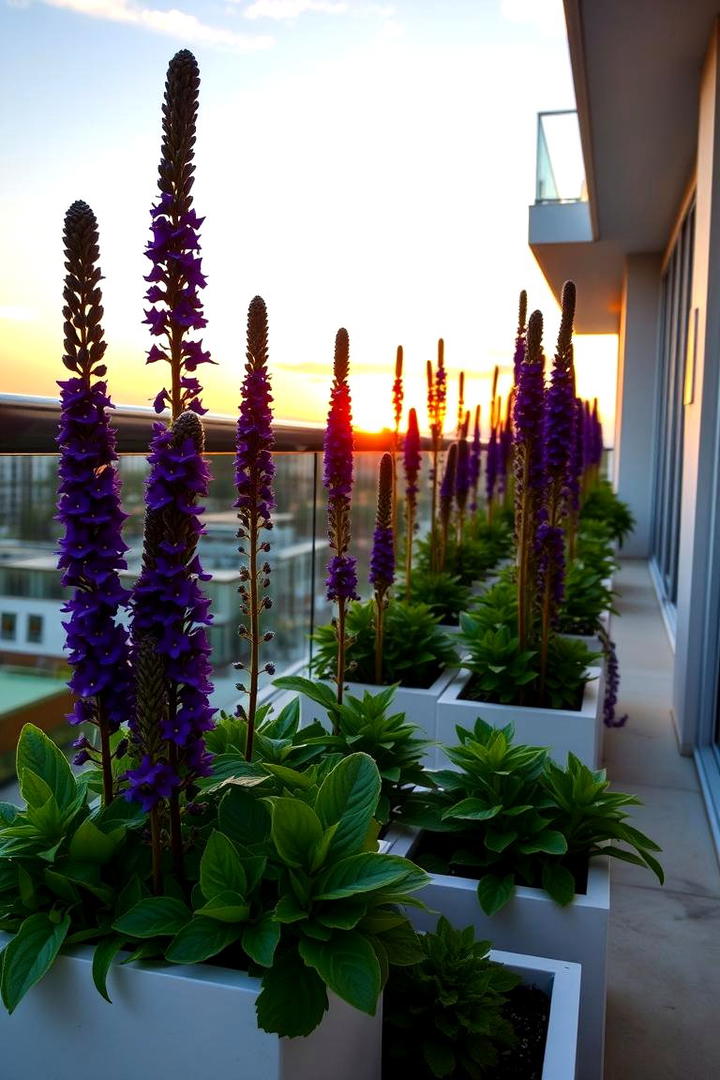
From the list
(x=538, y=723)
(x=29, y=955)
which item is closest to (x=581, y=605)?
(x=538, y=723)

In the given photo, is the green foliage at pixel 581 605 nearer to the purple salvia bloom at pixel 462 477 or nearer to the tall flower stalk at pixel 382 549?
the purple salvia bloom at pixel 462 477

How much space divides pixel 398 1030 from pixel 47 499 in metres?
1.09

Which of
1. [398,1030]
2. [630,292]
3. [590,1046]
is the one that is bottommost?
[590,1046]

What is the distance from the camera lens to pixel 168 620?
1223 mm

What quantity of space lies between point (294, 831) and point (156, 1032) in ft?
0.97

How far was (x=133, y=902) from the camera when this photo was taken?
4.21 feet

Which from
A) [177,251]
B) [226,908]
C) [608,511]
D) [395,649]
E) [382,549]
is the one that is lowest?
[395,649]

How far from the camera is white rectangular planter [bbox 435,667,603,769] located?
2773 millimetres

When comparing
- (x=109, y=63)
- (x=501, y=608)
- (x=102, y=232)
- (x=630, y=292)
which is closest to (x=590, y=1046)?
(x=102, y=232)

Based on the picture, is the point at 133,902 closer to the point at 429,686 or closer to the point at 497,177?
the point at 429,686

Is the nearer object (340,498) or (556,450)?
(340,498)

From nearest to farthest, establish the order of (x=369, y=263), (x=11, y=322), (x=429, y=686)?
(x=11, y=322), (x=429, y=686), (x=369, y=263)

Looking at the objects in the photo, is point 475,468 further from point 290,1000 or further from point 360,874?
point 290,1000

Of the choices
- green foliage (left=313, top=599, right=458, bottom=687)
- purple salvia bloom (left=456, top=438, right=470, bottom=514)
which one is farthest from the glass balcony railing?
green foliage (left=313, top=599, right=458, bottom=687)
